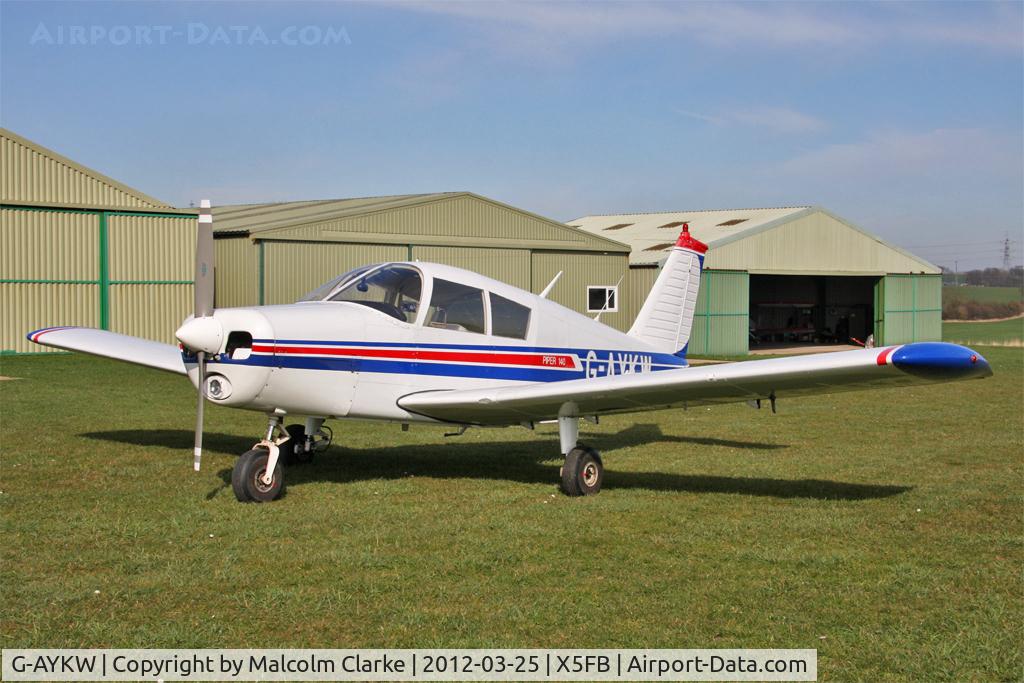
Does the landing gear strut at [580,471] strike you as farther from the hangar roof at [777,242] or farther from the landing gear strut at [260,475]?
the hangar roof at [777,242]

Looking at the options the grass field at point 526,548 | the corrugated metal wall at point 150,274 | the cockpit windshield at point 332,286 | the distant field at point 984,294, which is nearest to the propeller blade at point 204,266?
the cockpit windshield at point 332,286

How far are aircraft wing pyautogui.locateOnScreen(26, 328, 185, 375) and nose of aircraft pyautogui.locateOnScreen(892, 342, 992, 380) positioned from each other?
7.63 metres

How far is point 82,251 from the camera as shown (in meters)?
29.0

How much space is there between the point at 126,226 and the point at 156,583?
82.7ft

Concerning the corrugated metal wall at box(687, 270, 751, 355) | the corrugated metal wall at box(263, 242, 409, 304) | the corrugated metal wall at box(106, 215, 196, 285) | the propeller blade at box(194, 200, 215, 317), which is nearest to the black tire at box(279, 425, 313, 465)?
the propeller blade at box(194, 200, 215, 317)

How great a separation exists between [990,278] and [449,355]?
A: 551 feet

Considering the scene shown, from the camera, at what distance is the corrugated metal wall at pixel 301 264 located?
29.7 metres

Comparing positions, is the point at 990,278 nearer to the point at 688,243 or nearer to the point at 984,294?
the point at 984,294

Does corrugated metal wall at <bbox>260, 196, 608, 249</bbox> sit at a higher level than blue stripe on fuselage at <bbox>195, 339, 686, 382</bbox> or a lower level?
higher

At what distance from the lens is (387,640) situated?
18.8 feet

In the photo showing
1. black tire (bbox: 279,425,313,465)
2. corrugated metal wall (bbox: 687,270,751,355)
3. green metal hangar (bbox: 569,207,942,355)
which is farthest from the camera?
green metal hangar (bbox: 569,207,942,355)

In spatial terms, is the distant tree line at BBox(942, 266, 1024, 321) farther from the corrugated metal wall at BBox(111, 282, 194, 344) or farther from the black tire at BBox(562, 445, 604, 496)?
the black tire at BBox(562, 445, 604, 496)

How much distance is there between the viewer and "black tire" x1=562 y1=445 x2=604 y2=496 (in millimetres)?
10047
